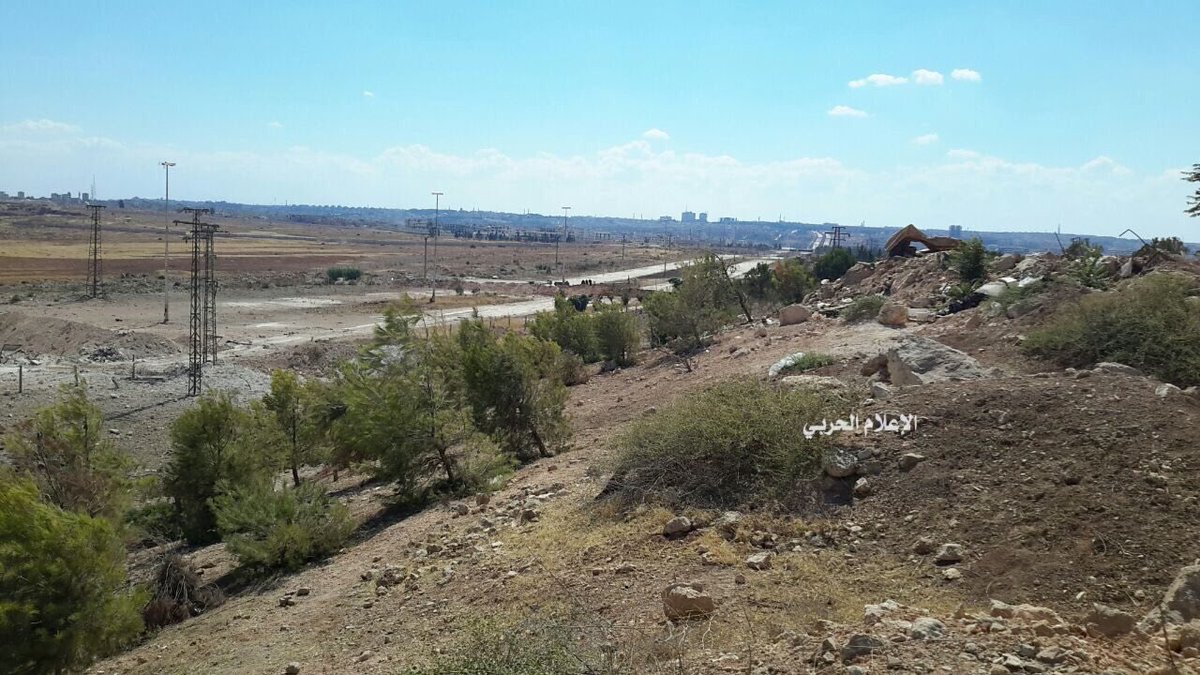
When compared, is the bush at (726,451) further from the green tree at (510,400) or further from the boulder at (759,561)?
the green tree at (510,400)

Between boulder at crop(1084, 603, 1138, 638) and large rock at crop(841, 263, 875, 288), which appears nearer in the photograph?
boulder at crop(1084, 603, 1138, 638)

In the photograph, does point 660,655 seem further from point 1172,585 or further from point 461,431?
point 461,431

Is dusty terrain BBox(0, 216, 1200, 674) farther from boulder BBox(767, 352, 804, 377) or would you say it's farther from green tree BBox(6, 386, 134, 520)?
boulder BBox(767, 352, 804, 377)

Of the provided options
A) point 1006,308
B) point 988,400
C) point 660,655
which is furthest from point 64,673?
point 1006,308

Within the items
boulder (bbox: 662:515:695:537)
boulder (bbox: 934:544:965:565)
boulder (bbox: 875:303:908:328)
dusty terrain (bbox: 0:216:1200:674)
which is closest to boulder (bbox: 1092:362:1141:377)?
dusty terrain (bbox: 0:216:1200:674)

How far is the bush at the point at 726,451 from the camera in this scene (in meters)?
10.2

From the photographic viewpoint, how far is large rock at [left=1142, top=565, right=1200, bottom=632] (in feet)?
20.0

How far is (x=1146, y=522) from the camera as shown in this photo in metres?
7.73

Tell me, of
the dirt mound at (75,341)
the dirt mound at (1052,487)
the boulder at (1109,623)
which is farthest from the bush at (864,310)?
the dirt mound at (75,341)

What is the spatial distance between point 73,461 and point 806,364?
13127mm

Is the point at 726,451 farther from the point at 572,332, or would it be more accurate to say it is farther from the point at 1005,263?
the point at 1005,263

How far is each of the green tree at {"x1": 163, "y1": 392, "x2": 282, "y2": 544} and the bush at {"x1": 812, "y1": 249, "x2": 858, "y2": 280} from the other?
34.2 m


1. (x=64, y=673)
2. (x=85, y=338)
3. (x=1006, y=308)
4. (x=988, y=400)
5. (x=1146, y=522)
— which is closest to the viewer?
(x=1146, y=522)

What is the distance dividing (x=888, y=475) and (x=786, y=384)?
3.75m
